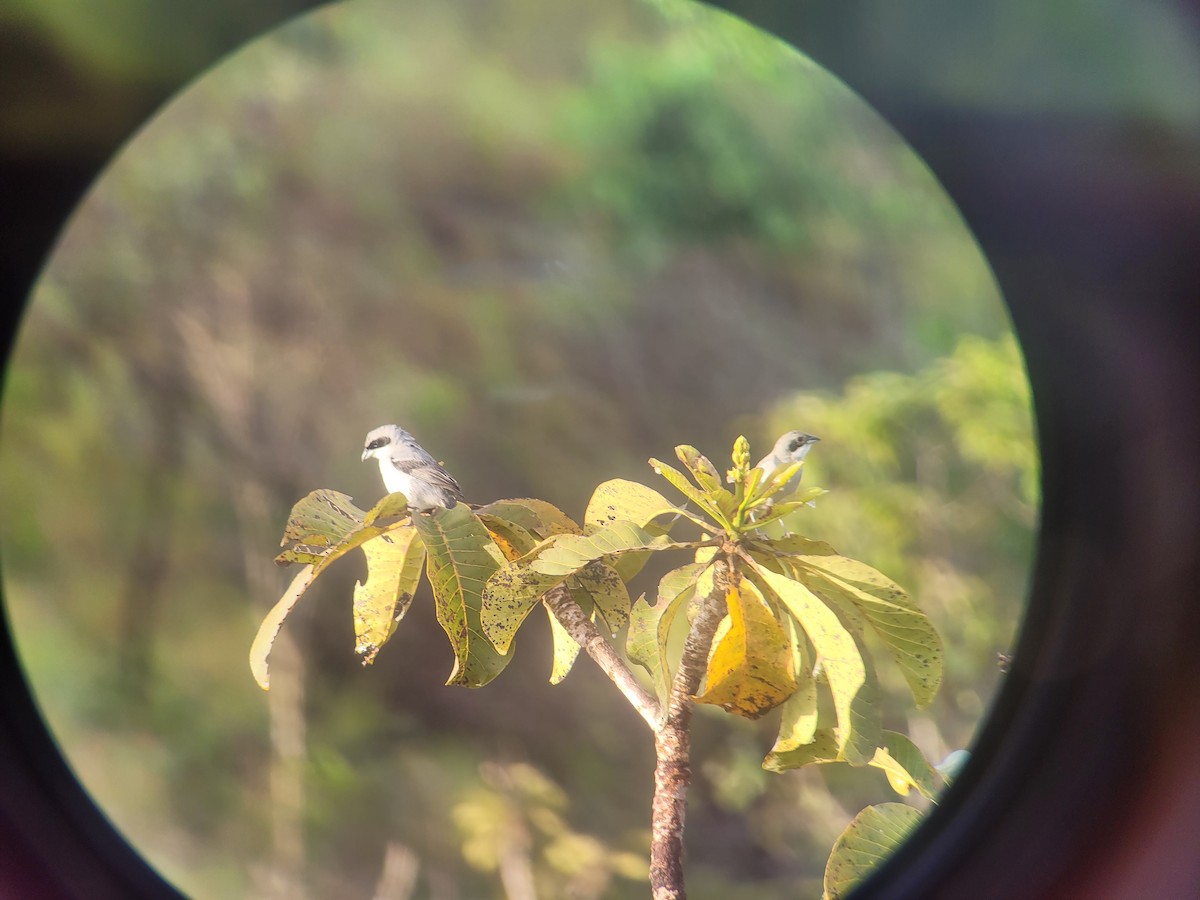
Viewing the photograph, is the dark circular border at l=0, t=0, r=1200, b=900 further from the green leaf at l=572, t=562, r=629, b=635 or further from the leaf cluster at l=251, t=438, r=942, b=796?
the green leaf at l=572, t=562, r=629, b=635

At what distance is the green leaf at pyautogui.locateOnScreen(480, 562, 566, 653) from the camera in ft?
1.32

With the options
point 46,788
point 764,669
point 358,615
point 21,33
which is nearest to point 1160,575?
point 764,669

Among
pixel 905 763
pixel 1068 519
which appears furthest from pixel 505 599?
pixel 1068 519

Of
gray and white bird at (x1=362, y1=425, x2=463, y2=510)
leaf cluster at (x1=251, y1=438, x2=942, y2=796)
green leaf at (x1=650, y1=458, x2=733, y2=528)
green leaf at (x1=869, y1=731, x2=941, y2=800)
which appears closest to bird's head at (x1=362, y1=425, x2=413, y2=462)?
gray and white bird at (x1=362, y1=425, x2=463, y2=510)

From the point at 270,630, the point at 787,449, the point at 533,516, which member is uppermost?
the point at 787,449

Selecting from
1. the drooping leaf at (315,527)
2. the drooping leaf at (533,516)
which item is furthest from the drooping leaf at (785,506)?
the drooping leaf at (315,527)

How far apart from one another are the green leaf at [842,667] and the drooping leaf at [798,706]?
16 millimetres

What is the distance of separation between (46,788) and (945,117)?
88 cm

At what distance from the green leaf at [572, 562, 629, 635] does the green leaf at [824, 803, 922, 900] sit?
0.60ft

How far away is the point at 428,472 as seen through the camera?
2.01 ft

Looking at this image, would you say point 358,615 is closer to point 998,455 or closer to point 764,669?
point 764,669

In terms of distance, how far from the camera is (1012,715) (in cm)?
65

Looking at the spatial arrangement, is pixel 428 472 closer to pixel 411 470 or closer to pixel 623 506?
pixel 411 470

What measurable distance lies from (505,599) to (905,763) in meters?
0.27
